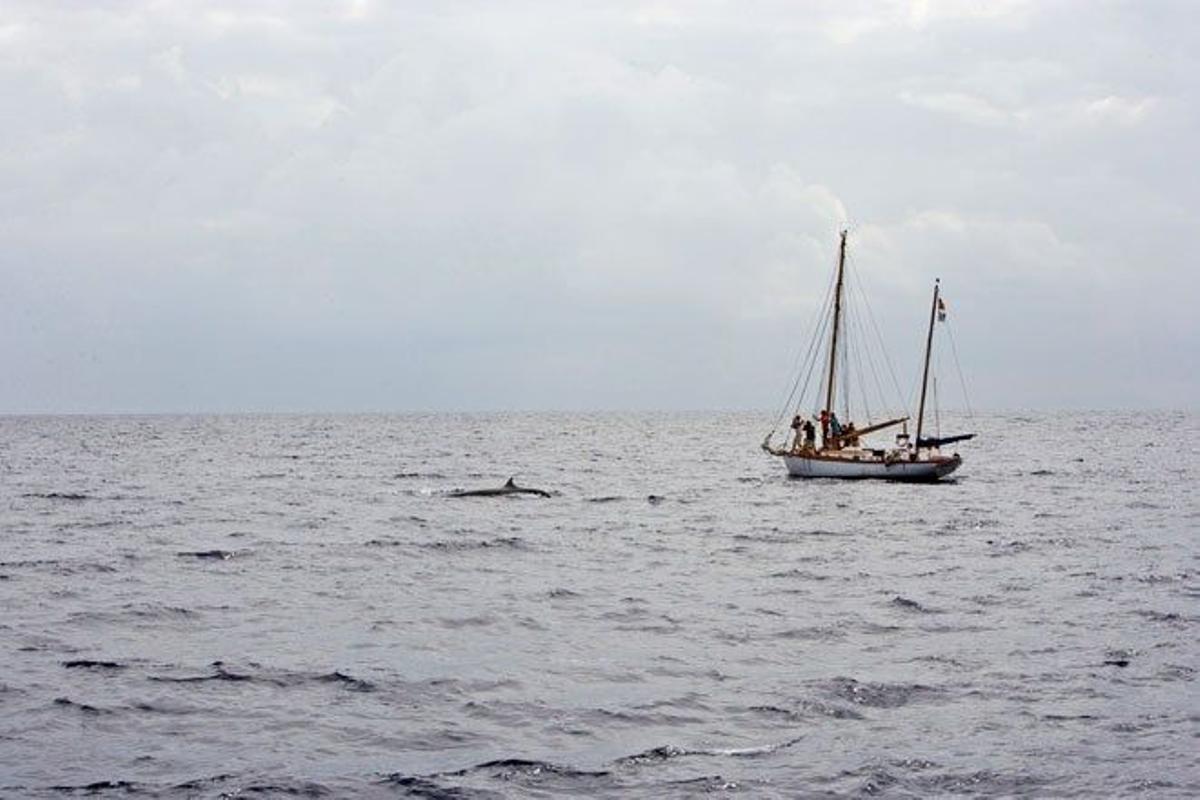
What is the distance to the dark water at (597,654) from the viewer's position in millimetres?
15445

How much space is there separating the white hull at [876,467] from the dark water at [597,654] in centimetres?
1867

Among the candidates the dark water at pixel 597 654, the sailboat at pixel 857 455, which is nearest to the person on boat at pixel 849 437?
the sailboat at pixel 857 455

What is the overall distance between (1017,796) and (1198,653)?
9.27 m

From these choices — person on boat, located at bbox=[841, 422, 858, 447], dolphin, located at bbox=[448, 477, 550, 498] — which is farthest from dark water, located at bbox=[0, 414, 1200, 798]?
person on boat, located at bbox=[841, 422, 858, 447]

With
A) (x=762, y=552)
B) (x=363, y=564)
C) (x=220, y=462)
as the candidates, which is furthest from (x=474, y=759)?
(x=220, y=462)

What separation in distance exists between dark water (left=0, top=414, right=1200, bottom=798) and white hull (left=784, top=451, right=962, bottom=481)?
61.3ft

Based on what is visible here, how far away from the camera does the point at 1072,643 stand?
23.0 metres

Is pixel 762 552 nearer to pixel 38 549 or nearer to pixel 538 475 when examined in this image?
pixel 38 549

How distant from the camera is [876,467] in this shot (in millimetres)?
69688

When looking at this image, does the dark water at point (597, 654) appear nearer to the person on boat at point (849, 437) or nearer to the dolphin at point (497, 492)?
the dolphin at point (497, 492)

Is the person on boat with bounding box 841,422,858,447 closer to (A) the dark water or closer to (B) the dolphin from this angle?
(B) the dolphin

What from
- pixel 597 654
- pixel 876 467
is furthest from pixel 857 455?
pixel 597 654

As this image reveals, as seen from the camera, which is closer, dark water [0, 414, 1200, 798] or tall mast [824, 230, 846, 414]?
dark water [0, 414, 1200, 798]

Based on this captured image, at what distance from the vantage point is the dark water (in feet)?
50.7
